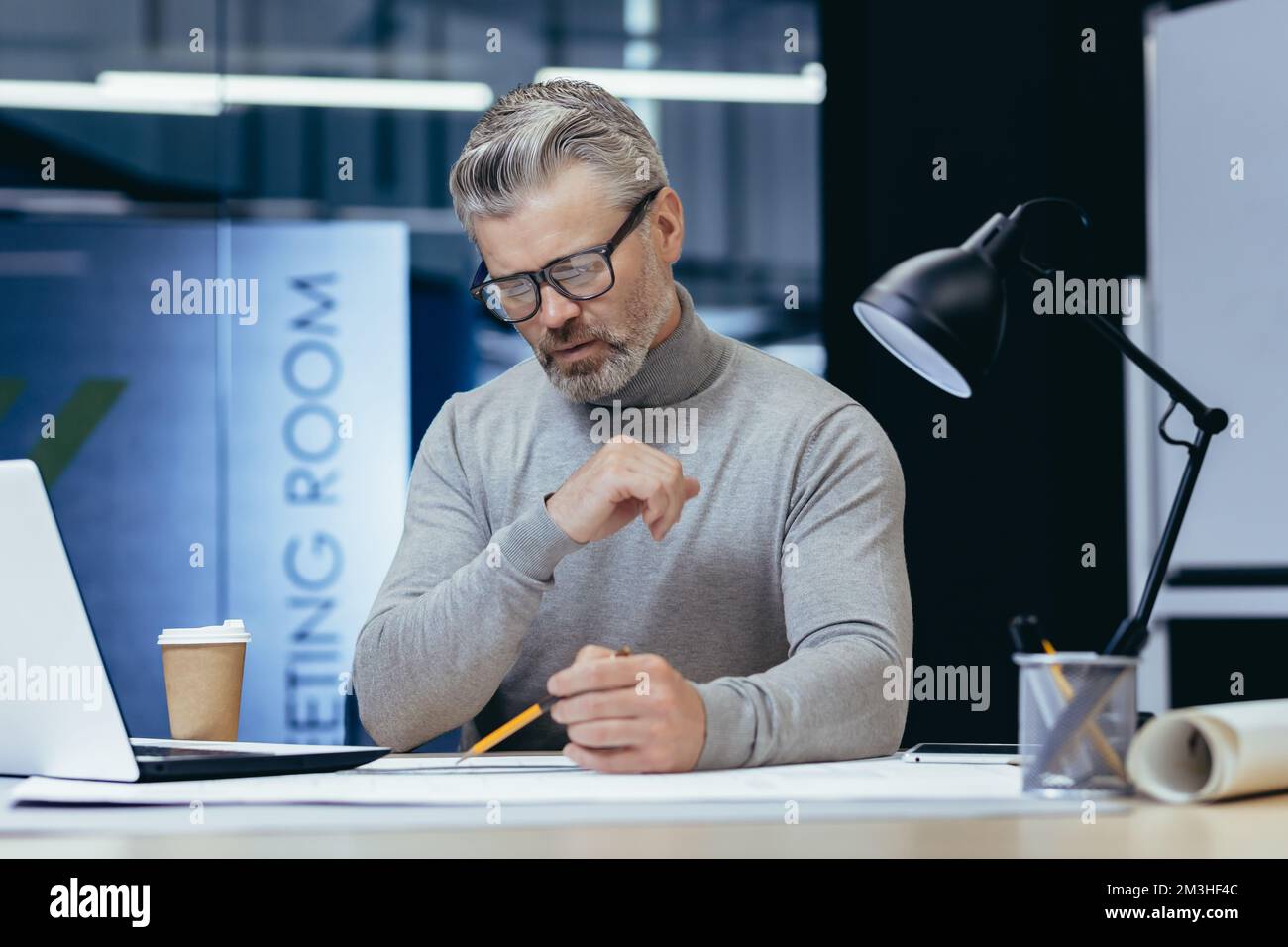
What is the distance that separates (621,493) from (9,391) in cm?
291

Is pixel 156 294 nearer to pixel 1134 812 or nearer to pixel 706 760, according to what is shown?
pixel 706 760

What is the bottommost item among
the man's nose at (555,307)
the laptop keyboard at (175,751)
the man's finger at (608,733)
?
the laptop keyboard at (175,751)

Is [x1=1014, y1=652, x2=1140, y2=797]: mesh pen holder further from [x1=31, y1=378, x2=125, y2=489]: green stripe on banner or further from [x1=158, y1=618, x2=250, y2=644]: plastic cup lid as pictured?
[x1=31, y1=378, x2=125, y2=489]: green stripe on banner

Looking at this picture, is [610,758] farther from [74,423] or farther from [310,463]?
[74,423]

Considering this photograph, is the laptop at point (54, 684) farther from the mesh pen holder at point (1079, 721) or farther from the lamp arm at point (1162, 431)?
the lamp arm at point (1162, 431)

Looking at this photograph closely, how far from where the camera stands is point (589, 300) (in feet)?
5.34

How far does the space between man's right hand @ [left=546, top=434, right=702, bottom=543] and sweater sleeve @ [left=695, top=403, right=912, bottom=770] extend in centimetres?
18

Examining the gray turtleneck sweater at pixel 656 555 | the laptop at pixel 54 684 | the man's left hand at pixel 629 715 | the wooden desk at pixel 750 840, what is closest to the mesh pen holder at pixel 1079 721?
the wooden desk at pixel 750 840

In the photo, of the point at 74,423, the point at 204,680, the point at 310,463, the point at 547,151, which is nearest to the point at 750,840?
the point at 204,680

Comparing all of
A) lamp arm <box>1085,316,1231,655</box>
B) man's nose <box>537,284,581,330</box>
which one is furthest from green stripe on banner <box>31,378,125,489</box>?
lamp arm <box>1085,316,1231,655</box>

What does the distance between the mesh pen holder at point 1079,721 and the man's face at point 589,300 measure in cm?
87

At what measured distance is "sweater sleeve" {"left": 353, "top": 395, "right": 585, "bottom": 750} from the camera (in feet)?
4.51

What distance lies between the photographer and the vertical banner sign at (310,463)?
3650mm

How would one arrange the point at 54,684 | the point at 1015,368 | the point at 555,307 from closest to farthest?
the point at 54,684
the point at 555,307
the point at 1015,368
